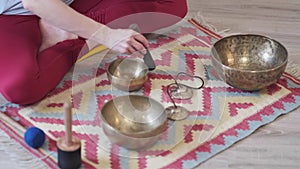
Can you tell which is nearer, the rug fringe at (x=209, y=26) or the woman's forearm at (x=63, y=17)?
the woman's forearm at (x=63, y=17)

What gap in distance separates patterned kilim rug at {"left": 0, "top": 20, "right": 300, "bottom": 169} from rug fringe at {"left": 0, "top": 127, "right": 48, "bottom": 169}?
11 millimetres

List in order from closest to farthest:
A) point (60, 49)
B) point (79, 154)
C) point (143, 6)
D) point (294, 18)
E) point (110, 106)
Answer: point (79, 154), point (110, 106), point (60, 49), point (143, 6), point (294, 18)

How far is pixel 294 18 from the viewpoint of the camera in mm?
2055

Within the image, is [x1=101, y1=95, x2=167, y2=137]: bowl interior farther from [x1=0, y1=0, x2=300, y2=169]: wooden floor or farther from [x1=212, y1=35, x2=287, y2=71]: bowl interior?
[x1=212, y1=35, x2=287, y2=71]: bowl interior

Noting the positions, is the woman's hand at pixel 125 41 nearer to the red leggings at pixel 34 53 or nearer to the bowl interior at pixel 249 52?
the red leggings at pixel 34 53

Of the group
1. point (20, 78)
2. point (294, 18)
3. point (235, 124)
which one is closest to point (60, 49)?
point (20, 78)

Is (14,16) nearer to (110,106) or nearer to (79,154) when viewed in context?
(110,106)

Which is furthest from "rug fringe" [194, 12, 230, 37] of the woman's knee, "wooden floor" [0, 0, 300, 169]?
the woman's knee

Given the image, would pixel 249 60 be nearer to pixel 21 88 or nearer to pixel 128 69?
pixel 128 69

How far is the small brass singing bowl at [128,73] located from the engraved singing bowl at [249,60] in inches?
8.1

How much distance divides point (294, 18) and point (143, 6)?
60cm

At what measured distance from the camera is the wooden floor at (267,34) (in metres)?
1.36

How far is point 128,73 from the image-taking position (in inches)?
59.9

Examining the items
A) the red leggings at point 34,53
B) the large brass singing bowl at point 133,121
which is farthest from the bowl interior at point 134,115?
the red leggings at point 34,53
